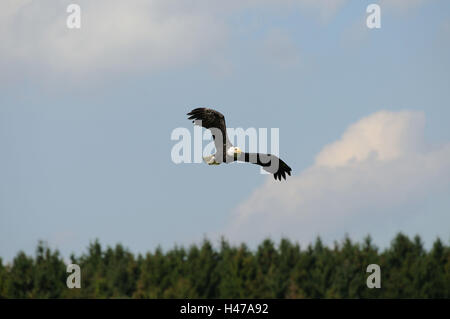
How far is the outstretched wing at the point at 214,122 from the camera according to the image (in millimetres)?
34000

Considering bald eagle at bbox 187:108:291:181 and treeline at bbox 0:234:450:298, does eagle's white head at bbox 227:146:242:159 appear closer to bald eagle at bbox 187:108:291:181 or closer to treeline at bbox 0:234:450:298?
bald eagle at bbox 187:108:291:181

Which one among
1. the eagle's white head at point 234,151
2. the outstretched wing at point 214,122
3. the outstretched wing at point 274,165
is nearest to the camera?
the outstretched wing at point 214,122

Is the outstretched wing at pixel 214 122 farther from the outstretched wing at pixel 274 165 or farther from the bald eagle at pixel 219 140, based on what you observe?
the outstretched wing at pixel 274 165

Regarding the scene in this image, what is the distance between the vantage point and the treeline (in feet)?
228

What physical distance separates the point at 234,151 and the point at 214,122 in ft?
4.51

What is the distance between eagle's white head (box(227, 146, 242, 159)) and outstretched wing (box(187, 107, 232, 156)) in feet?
0.48

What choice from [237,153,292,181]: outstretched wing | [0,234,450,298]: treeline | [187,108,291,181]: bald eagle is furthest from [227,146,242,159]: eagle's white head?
[0,234,450,298]: treeline

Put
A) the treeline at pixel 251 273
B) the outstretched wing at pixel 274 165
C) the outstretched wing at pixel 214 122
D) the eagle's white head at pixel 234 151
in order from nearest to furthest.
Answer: the outstretched wing at pixel 214 122, the eagle's white head at pixel 234 151, the outstretched wing at pixel 274 165, the treeline at pixel 251 273

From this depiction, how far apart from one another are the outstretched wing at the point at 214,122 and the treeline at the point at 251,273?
3480 cm

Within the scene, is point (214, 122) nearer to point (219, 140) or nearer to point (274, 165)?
point (219, 140)

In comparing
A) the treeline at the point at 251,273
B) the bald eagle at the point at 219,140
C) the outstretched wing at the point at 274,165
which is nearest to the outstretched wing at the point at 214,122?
the bald eagle at the point at 219,140

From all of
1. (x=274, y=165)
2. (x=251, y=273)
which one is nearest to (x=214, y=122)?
(x=274, y=165)

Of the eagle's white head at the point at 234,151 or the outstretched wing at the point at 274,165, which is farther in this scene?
the outstretched wing at the point at 274,165

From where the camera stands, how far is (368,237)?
74.1 metres
